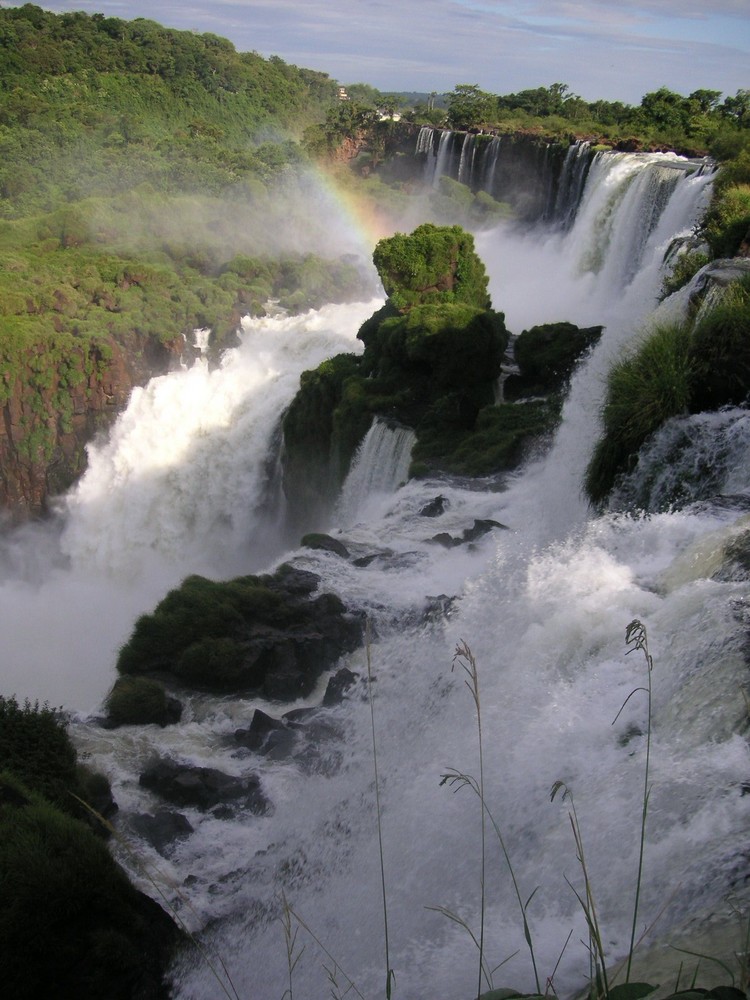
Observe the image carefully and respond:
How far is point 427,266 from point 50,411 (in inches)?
644

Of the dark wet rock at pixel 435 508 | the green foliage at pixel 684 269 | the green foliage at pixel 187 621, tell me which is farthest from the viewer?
the green foliage at pixel 684 269

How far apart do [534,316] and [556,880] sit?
2270cm

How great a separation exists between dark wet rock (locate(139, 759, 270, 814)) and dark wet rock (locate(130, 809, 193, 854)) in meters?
0.21

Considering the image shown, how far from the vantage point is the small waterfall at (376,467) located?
16.2 metres

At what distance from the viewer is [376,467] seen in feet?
55.1

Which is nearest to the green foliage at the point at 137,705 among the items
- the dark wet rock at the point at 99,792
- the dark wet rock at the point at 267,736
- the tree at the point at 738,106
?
the dark wet rock at the point at 267,736

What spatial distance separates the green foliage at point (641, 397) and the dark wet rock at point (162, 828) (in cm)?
564

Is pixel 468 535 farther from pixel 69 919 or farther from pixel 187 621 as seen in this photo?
pixel 69 919

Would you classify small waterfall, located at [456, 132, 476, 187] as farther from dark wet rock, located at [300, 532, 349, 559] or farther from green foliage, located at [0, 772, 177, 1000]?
green foliage, located at [0, 772, 177, 1000]

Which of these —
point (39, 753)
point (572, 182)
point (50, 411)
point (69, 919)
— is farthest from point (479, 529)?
point (572, 182)

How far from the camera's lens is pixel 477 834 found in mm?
5320

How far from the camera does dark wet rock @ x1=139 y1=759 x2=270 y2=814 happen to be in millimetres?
6902

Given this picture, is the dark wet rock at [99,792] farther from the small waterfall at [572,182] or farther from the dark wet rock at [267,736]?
the small waterfall at [572,182]

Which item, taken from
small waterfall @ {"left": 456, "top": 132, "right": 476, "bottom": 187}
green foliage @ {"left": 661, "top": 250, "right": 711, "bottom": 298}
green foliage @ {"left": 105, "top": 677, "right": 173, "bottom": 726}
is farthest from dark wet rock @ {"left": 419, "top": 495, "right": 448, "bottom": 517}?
small waterfall @ {"left": 456, "top": 132, "right": 476, "bottom": 187}
